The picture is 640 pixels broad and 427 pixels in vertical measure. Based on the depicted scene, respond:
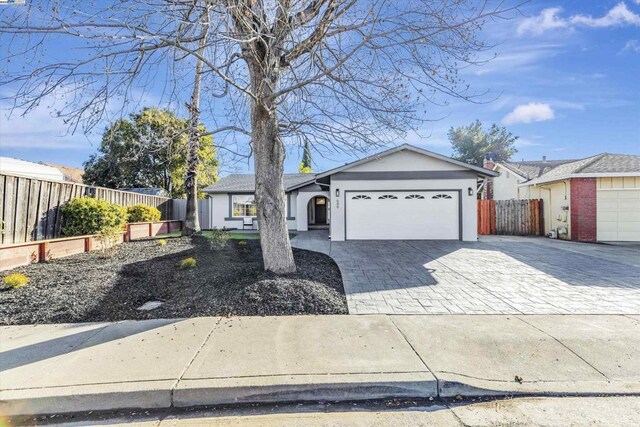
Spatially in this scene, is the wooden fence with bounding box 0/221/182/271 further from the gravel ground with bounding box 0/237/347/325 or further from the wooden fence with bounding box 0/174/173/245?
the wooden fence with bounding box 0/174/173/245

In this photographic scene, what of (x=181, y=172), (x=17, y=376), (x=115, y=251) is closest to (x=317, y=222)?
(x=181, y=172)

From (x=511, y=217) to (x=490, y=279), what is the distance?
11.4m

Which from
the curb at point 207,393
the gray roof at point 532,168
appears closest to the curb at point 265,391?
the curb at point 207,393

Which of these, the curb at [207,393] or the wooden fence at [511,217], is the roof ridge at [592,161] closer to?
the wooden fence at [511,217]

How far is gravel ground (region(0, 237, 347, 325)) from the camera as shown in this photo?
4570 mm

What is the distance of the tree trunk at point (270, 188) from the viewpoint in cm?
583

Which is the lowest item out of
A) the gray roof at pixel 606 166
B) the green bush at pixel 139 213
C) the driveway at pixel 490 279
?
the driveway at pixel 490 279

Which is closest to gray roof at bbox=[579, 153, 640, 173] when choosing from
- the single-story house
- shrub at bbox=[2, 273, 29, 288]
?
the single-story house

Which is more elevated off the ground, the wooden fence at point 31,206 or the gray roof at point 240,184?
the gray roof at point 240,184

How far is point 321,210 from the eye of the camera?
23.6 meters

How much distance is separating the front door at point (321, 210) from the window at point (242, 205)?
584 centimetres

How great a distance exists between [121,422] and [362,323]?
9.09 ft

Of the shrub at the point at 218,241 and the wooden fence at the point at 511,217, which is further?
the wooden fence at the point at 511,217

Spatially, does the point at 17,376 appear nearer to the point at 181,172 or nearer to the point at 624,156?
the point at 624,156
